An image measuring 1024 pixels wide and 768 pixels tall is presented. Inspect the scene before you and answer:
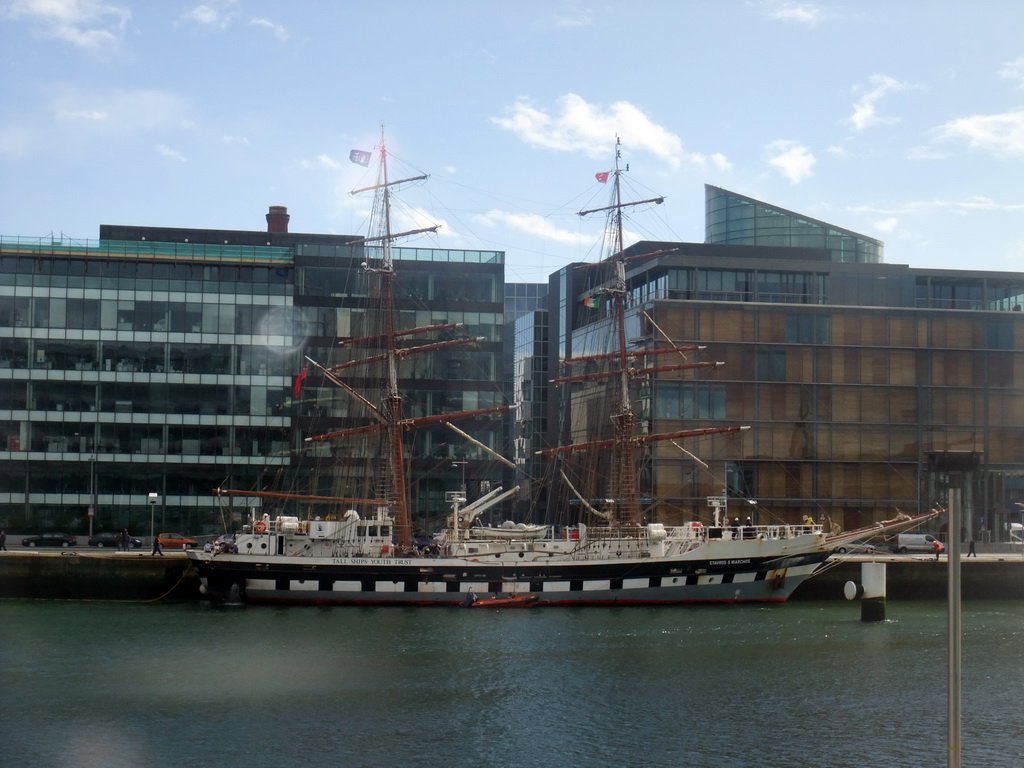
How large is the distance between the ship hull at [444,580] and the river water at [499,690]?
486 centimetres

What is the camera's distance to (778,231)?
358ft

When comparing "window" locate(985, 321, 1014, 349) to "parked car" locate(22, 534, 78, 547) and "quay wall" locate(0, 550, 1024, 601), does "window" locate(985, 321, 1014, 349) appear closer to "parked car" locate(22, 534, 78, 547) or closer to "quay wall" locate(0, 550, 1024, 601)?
Answer: "quay wall" locate(0, 550, 1024, 601)

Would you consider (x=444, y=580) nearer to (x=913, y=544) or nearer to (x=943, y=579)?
(x=943, y=579)

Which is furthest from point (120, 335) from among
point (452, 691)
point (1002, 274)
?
point (1002, 274)

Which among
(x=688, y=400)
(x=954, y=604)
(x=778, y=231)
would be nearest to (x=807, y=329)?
(x=688, y=400)

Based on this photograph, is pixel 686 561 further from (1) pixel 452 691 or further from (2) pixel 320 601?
(1) pixel 452 691

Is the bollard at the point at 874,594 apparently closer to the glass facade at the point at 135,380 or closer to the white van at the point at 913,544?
the white van at the point at 913,544

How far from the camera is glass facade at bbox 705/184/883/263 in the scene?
107 meters

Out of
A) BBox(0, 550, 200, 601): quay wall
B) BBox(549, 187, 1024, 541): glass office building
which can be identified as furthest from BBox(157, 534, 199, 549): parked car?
BBox(549, 187, 1024, 541): glass office building

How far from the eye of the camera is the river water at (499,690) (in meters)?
32.2

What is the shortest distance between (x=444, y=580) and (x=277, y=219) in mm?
55483

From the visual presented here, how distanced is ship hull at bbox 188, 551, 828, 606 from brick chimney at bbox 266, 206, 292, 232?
5143 cm

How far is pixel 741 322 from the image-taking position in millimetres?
88500

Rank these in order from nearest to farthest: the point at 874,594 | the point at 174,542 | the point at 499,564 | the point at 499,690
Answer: the point at 499,690, the point at 874,594, the point at 499,564, the point at 174,542
